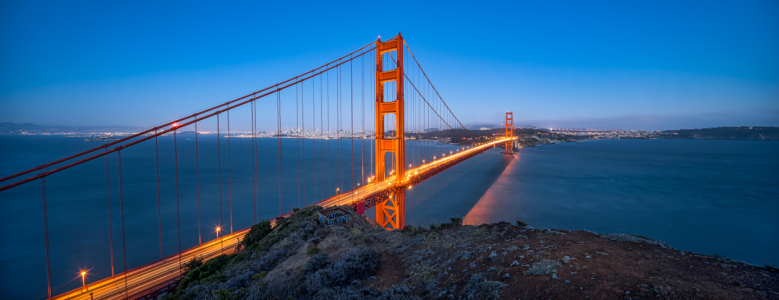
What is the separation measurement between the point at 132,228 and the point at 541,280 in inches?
1222

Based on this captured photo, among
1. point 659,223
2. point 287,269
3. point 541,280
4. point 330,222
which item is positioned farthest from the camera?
point 659,223

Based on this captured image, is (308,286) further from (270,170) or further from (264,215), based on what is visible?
(270,170)

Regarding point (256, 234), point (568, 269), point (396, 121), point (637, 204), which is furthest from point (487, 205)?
point (568, 269)

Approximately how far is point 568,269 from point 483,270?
55.1 inches

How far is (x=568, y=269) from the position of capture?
15.9 feet

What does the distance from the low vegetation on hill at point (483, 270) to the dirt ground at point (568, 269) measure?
0.05ft

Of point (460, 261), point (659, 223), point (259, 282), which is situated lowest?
point (659, 223)

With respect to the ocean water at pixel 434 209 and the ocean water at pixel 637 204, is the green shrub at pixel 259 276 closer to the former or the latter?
the ocean water at pixel 434 209

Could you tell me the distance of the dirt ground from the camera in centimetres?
408

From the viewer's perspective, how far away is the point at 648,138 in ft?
603

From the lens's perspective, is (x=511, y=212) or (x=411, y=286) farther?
(x=511, y=212)

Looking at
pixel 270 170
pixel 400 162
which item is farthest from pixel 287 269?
pixel 270 170

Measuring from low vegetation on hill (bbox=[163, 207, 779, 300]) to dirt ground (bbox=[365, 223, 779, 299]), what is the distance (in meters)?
0.02

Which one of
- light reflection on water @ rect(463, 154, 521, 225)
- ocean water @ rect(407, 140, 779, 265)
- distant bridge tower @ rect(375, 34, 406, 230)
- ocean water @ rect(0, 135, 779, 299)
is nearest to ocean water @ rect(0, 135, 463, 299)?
ocean water @ rect(0, 135, 779, 299)
